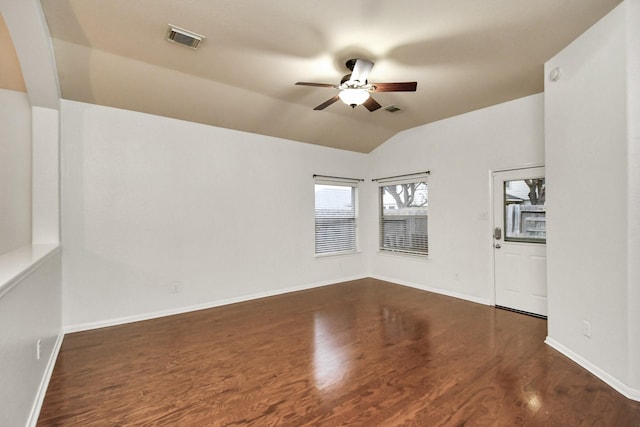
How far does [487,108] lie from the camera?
4227 millimetres

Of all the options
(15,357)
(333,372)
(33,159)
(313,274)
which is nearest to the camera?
(15,357)

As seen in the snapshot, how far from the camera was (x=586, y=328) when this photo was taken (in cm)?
251

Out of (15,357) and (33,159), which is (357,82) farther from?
(33,159)

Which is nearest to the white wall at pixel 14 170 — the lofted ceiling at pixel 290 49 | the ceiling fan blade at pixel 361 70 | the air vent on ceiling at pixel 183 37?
the lofted ceiling at pixel 290 49

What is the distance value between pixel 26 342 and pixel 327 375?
2043mm

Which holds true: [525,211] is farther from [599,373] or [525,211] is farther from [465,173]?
[599,373]

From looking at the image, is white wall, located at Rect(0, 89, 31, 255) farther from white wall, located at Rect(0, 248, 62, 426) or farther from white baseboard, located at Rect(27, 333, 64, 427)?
white baseboard, located at Rect(27, 333, 64, 427)

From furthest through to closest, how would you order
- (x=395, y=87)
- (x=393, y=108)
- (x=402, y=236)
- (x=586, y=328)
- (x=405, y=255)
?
(x=402, y=236) → (x=405, y=255) → (x=393, y=108) → (x=395, y=87) → (x=586, y=328)

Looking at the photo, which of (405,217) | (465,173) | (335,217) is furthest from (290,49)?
(405,217)

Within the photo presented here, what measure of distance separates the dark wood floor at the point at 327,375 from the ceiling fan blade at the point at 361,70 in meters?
2.60

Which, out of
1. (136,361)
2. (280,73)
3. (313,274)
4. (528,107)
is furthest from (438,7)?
(313,274)

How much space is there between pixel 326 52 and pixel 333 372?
286cm

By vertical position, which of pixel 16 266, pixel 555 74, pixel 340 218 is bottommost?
pixel 16 266

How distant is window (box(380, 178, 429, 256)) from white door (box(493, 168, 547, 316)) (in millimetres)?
1189
